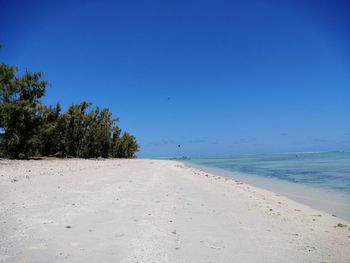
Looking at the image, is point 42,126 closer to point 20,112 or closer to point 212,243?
point 20,112

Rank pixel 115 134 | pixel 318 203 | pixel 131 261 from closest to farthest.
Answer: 1. pixel 131 261
2. pixel 318 203
3. pixel 115 134

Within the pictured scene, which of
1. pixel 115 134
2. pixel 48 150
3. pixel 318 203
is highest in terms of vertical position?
pixel 115 134

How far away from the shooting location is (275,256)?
580 centimetres

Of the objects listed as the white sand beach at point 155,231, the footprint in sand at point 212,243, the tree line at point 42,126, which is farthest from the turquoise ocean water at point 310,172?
the tree line at point 42,126

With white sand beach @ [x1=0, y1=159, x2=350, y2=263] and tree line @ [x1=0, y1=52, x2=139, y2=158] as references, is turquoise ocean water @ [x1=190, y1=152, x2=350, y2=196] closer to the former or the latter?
white sand beach @ [x1=0, y1=159, x2=350, y2=263]

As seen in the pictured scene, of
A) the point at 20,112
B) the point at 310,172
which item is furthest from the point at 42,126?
the point at 310,172

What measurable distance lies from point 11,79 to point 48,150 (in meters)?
24.6

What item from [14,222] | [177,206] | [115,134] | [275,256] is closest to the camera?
[275,256]

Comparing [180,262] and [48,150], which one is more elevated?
[48,150]

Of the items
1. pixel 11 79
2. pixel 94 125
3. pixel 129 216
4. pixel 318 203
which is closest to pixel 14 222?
pixel 129 216

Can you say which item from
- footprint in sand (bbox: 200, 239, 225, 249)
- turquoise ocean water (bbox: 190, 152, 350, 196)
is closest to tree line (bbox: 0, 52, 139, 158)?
turquoise ocean water (bbox: 190, 152, 350, 196)

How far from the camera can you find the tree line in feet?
126

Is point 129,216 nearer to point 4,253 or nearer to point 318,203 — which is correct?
point 4,253

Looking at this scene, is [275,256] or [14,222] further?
[14,222]
